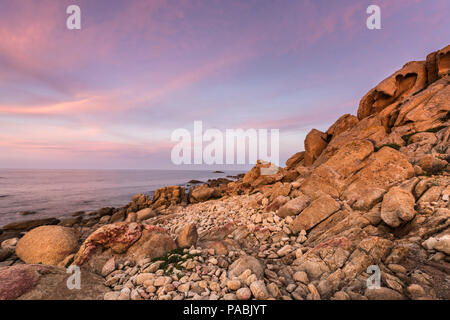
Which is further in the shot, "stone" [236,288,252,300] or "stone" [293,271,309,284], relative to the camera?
"stone" [293,271,309,284]

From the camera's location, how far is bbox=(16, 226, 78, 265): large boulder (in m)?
10.6

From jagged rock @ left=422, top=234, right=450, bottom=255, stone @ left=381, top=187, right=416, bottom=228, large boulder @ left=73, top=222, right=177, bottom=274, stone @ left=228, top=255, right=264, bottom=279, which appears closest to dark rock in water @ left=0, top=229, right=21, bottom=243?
large boulder @ left=73, top=222, right=177, bottom=274

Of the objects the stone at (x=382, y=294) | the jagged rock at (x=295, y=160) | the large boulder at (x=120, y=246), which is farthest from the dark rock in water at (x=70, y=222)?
the jagged rock at (x=295, y=160)

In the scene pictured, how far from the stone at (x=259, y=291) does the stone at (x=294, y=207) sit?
5659 mm

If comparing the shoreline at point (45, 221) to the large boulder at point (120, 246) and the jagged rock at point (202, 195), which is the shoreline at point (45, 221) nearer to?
the jagged rock at point (202, 195)

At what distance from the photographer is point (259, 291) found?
4.09 meters

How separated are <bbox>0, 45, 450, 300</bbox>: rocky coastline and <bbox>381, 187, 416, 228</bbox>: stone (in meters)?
0.03

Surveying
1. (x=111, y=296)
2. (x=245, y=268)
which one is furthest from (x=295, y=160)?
(x=111, y=296)

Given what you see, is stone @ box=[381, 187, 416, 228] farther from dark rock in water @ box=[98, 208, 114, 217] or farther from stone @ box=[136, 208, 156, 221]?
dark rock in water @ box=[98, 208, 114, 217]

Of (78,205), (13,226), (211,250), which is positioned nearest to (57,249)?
(211,250)

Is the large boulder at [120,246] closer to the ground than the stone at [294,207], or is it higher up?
closer to the ground

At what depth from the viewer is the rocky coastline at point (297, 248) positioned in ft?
14.1

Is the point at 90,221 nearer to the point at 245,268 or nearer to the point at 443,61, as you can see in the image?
the point at 245,268

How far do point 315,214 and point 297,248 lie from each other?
2334 millimetres
